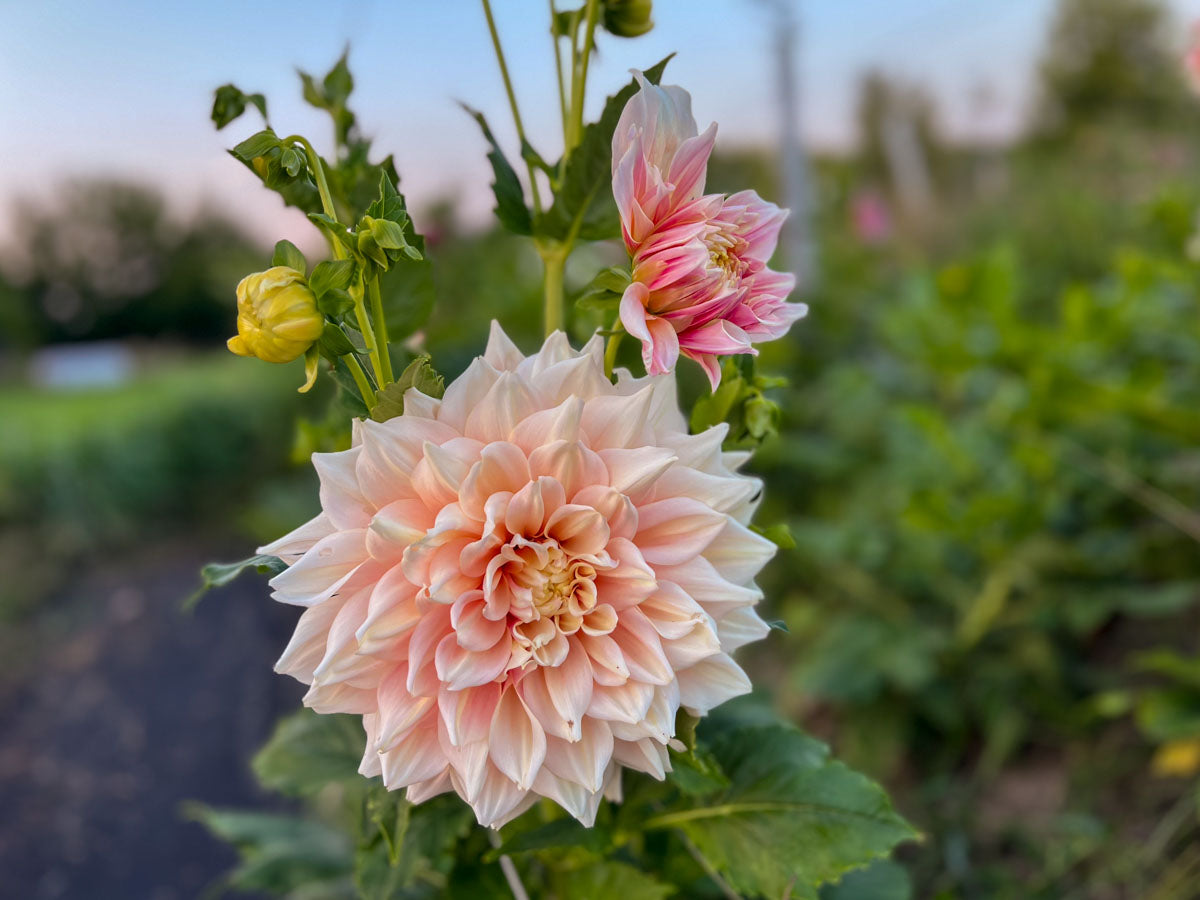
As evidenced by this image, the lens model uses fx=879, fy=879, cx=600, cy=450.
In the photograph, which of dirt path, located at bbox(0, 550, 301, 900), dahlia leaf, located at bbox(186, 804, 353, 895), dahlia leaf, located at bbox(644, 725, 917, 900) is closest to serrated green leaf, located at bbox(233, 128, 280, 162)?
dahlia leaf, located at bbox(644, 725, 917, 900)

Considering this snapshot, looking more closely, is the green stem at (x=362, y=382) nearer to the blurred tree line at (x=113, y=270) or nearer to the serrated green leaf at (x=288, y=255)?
the serrated green leaf at (x=288, y=255)

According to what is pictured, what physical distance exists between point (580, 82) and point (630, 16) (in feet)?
0.20

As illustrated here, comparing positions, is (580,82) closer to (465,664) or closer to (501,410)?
(501,410)

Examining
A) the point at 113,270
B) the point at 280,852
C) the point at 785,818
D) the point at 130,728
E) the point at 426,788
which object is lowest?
the point at 130,728

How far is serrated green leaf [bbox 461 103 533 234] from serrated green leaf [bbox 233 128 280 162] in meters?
0.15

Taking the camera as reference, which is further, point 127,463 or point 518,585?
point 127,463

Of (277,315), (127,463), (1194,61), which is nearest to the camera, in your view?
(277,315)

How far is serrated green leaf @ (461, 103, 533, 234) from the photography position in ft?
1.83

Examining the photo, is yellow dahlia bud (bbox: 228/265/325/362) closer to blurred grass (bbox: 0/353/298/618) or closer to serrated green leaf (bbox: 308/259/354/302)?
serrated green leaf (bbox: 308/259/354/302)

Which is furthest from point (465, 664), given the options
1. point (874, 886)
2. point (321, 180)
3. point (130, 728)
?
point (130, 728)

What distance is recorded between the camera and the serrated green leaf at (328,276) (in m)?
0.44

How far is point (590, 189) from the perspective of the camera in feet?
1.82

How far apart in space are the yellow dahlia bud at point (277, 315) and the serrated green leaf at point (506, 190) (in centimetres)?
18

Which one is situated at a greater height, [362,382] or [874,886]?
[362,382]
